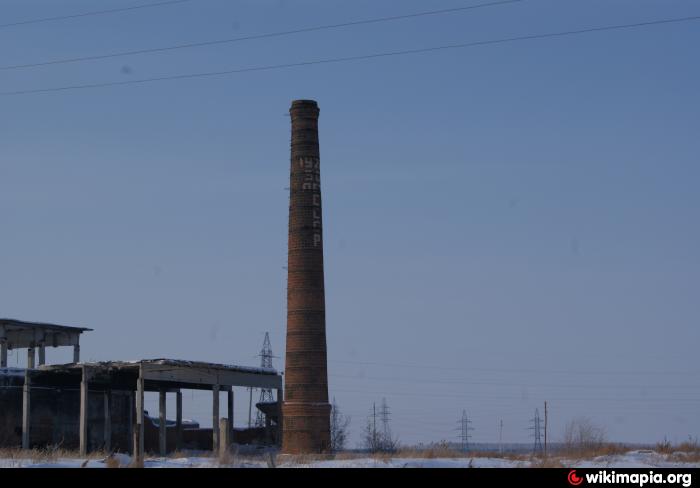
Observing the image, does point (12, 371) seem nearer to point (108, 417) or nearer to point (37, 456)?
point (108, 417)

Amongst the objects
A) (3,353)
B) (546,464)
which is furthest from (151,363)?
(546,464)

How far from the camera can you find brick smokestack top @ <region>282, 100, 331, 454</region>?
39750mm

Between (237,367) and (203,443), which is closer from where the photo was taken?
(237,367)

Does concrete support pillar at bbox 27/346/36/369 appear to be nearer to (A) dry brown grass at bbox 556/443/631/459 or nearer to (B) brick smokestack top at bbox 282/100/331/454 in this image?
(B) brick smokestack top at bbox 282/100/331/454

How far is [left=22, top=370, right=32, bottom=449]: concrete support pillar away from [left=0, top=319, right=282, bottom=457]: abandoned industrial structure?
34mm

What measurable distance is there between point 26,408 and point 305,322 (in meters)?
10.3

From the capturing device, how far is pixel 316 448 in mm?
39594

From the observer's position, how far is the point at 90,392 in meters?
40.9

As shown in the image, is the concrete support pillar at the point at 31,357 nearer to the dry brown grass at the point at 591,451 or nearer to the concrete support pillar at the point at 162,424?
the concrete support pillar at the point at 162,424

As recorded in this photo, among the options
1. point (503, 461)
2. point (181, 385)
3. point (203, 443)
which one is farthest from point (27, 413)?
point (503, 461)
